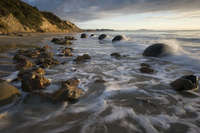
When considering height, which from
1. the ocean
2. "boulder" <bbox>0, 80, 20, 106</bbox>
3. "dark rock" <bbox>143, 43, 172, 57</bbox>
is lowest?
the ocean

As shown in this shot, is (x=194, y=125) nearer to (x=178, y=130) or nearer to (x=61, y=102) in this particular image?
(x=178, y=130)

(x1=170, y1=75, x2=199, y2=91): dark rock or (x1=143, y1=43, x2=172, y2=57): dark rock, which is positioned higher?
(x1=143, y1=43, x2=172, y2=57): dark rock

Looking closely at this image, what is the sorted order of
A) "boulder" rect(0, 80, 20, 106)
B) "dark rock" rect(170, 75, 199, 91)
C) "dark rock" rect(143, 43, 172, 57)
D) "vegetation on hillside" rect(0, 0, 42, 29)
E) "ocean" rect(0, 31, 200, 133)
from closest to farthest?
"ocean" rect(0, 31, 200, 133) < "boulder" rect(0, 80, 20, 106) < "dark rock" rect(170, 75, 199, 91) < "dark rock" rect(143, 43, 172, 57) < "vegetation on hillside" rect(0, 0, 42, 29)

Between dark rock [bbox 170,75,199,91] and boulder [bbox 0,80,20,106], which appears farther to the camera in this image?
dark rock [bbox 170,75,199,91]

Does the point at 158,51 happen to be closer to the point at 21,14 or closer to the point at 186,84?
the point at 186,84

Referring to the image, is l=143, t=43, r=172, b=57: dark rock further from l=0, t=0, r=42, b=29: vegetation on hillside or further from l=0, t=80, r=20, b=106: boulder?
l=0, t=0, r=42, b=29: vegetation on hillside

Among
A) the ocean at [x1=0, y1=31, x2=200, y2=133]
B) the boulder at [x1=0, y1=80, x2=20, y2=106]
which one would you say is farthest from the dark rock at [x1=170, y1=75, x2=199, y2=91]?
the boulder at [x1=0, y1=80, x2=20, y2=106]

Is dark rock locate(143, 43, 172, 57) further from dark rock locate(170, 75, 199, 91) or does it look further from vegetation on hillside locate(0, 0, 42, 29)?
vegetation on hillside locate(0, 0, 42, 29)

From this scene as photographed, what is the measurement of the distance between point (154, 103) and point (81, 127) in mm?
1269

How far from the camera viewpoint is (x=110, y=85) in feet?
9.16

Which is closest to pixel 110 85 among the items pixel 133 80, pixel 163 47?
pixel 133 80

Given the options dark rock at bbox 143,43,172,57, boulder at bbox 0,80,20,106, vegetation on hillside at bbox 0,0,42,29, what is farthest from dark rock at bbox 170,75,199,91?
vegetation on hillside at bbox 0,0,42,29

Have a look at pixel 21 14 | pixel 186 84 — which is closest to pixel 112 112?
pixel 186 84

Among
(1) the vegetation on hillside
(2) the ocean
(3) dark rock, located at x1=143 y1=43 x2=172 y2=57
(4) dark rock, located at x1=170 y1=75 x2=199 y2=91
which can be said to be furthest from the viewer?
(1) the vegetation on hillside
